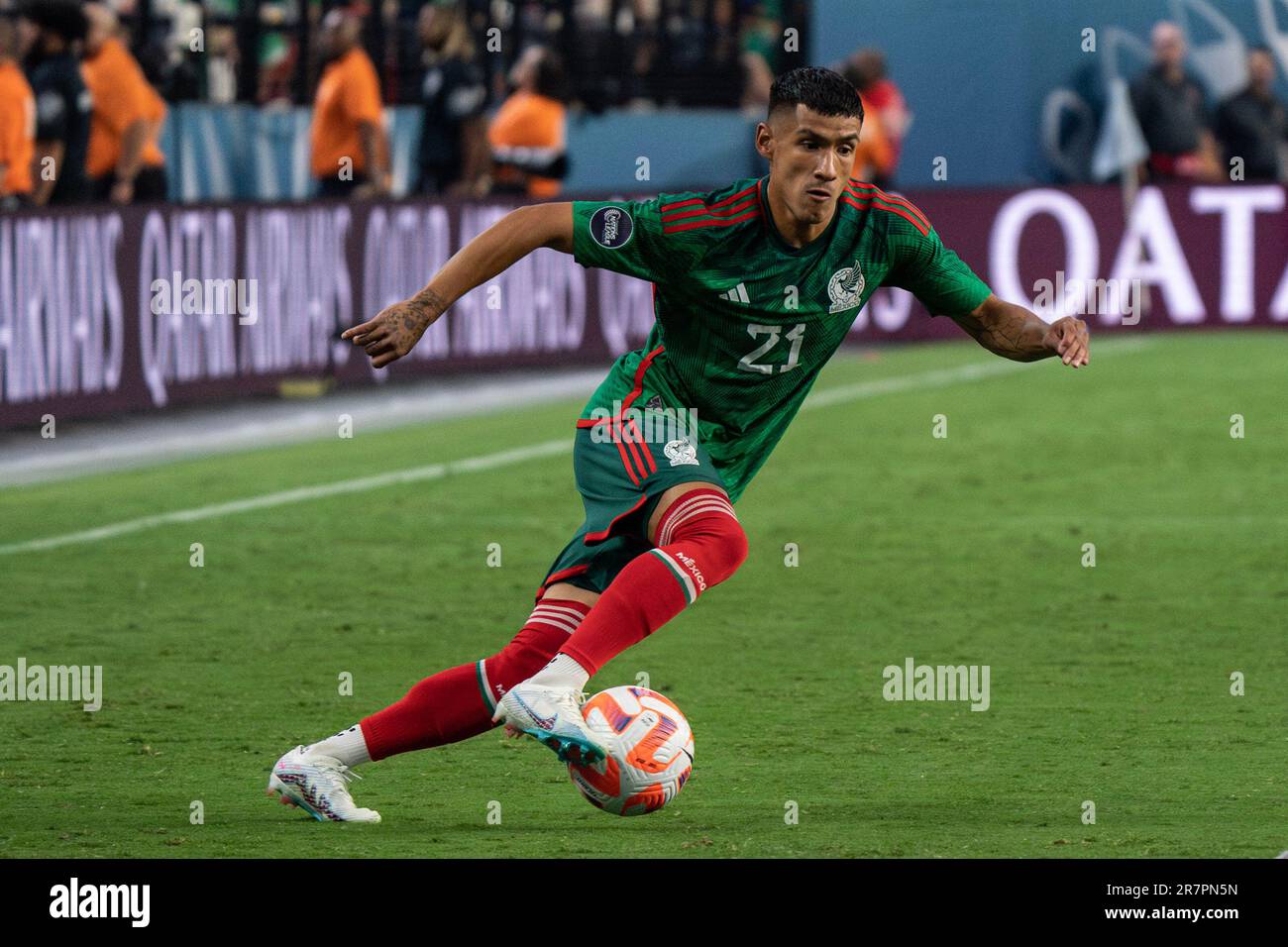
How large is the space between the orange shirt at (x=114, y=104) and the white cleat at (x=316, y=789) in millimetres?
9742

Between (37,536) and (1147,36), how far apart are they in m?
16.0

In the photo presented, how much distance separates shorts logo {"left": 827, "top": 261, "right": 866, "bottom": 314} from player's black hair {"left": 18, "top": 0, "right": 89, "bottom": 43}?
962 cm

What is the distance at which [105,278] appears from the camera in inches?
563

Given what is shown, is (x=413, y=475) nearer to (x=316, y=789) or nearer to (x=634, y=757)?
(x=316, y=789)

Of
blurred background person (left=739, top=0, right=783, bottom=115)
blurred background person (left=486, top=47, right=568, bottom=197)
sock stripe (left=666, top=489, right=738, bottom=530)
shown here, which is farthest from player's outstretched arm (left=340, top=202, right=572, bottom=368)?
blurred background person (left=739, top=0, right=783, bottom=115)

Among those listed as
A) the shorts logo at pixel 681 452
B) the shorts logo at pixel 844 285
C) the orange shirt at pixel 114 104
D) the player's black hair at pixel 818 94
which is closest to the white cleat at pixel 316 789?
the shorts logo at pixel 681 452

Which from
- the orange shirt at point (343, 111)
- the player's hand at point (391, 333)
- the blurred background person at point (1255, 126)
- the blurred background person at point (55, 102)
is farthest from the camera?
A: the blurred background person at point (1255, 126)

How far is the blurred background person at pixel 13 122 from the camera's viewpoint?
1430cm

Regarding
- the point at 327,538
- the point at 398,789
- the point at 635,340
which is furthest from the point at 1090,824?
the point at 635,340

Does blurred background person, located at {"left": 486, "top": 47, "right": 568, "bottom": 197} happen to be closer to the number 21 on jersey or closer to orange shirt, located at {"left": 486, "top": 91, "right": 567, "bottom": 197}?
orange shirt, located at {"left": 486, "top": 91, "right": 567, "bottom": 197}

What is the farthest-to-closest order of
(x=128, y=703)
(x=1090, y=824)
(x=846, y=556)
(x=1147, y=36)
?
(x=1147, y=36), (x=846, y=556), (x=128, y=703), (x=1090, y=824)

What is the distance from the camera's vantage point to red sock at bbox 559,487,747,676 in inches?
231

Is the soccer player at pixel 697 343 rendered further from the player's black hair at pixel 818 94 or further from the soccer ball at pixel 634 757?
the soccer ball at pixel 634 757

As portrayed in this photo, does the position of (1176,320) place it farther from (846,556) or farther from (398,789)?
(398,789)
